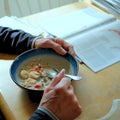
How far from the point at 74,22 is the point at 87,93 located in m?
0.51

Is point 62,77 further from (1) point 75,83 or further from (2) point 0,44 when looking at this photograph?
(2) point 0,44

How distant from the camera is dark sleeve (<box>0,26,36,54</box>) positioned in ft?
3.53

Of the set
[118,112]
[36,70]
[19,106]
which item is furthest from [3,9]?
[118,112]

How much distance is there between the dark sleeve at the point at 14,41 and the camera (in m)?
1.08

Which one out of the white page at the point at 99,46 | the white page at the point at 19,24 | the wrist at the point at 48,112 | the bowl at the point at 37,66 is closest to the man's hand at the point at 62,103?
the wrist at the point at 48,112

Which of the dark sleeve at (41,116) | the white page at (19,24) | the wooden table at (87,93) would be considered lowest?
the wooden table at (87,93)

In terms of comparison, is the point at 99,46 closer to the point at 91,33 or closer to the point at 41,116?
the point at 91,33

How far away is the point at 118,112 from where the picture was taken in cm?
80

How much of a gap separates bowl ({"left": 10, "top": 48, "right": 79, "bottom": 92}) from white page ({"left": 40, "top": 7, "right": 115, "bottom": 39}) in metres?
0.22

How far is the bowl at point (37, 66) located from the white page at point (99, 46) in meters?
0.10

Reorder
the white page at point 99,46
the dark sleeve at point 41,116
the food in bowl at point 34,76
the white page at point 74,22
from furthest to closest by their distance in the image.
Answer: the white page at point 74,22
the white page at point 99,46
the food in bowl at point 34,76
the dark sleeve at point 41,116

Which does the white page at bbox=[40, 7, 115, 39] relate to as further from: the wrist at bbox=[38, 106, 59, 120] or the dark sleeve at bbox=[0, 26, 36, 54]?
the wrist at bbox=[38, 106, 59, 120]

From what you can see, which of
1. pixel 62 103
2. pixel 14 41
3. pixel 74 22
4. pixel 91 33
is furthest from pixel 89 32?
pixel 62 103

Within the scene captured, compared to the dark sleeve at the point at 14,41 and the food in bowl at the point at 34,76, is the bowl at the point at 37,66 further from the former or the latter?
the dark sleeve at the point at 14,41
